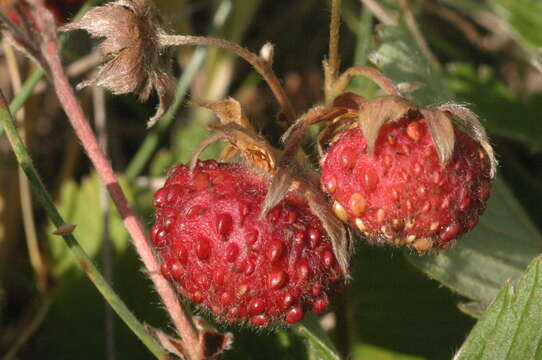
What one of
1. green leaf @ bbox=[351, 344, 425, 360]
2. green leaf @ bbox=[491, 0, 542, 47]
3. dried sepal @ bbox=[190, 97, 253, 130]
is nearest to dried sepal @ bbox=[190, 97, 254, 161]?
dried sepal @ bbox=[190, 97, 253, 130]

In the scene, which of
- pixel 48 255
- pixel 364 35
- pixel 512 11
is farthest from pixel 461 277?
pixel 48 255

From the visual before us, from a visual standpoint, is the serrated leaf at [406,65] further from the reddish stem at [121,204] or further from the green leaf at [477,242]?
the reddish stem at [121,204]

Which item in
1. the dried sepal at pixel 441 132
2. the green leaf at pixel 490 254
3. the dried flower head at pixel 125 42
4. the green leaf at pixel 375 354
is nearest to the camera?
the dried sepal at pixel 441 132

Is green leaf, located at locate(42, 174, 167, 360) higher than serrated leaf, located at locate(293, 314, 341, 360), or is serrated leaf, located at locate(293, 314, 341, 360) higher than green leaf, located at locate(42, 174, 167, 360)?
serrated leaf, located at locate(293, 314, 341, 360)

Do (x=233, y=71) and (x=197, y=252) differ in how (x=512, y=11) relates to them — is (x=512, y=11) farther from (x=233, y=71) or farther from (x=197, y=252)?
(x=197, y=252)

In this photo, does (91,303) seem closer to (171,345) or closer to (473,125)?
(171,345)

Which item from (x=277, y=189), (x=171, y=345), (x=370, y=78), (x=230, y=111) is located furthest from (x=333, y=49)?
(x=171, y=345)

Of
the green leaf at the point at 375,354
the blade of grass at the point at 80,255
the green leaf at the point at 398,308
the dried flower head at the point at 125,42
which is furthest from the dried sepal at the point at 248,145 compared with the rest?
the green leaf at the point at 375,354

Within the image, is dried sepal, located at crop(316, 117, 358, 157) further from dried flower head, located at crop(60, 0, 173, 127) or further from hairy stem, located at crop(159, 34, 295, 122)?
dried flower head, located at crop(60, 0, 173, 127)
